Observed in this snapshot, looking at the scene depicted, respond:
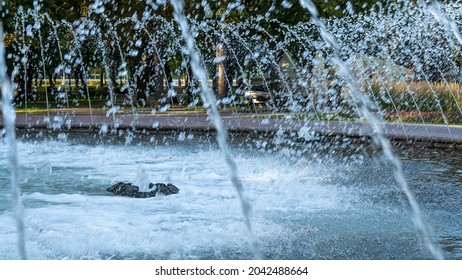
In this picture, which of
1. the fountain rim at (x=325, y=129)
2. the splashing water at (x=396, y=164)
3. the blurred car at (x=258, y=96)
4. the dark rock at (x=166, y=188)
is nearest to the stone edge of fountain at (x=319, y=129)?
the fountain rim at (x=325, y=129)

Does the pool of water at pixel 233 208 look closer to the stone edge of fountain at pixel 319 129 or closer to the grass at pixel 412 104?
the stone edge of fountain at pixel 319 129

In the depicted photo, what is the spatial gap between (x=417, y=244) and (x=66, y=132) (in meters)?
11.2

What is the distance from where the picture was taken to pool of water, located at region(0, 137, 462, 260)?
6.32 metres

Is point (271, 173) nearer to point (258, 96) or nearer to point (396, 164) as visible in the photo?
point (396, 164)

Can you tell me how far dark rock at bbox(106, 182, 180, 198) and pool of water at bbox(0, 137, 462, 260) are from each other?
0.50 ft

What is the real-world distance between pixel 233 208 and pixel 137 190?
1.27 m

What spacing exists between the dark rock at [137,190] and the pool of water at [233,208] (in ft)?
0.50

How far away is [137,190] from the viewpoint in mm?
8711

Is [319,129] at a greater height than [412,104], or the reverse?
[412,104]

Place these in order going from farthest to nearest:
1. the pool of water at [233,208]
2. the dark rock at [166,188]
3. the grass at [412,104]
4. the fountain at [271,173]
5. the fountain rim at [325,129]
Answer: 1. the grass at [412,104]
2. the fountain rim at [325,129]
3. the dark rock at [166,188]
4. the fountain at [271,173]
5. the pool of water at [233,208]

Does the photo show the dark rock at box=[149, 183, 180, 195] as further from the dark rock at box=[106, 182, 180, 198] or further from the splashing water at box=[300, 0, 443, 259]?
the splashing water at box=[300, 0, 443, 259]

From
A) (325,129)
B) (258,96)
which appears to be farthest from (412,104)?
(258,96)

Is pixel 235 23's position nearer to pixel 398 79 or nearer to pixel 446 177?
pixel 398 79

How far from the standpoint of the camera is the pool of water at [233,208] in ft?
20.7
